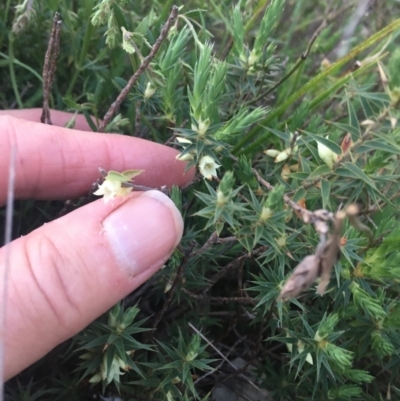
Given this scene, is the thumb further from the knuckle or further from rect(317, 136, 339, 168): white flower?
rect(317, 136, 339, 168): white flower

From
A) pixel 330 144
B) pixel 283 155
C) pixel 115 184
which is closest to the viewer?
pixel 330 144

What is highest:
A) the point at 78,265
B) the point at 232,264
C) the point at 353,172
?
the point at 353,172

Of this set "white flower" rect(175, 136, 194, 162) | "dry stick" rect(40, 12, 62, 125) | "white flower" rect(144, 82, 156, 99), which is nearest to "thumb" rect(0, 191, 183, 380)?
"white flower" rect(175, 136, 194, 162)

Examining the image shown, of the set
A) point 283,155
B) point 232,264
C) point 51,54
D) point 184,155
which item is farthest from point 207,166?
point 51,54

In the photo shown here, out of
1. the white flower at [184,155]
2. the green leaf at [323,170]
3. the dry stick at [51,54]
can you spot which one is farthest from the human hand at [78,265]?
the green leaf at [323,170]

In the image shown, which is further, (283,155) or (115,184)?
(283,155)

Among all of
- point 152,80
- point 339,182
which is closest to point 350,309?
point 339,182

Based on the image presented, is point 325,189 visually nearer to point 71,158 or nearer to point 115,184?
point 115,184
